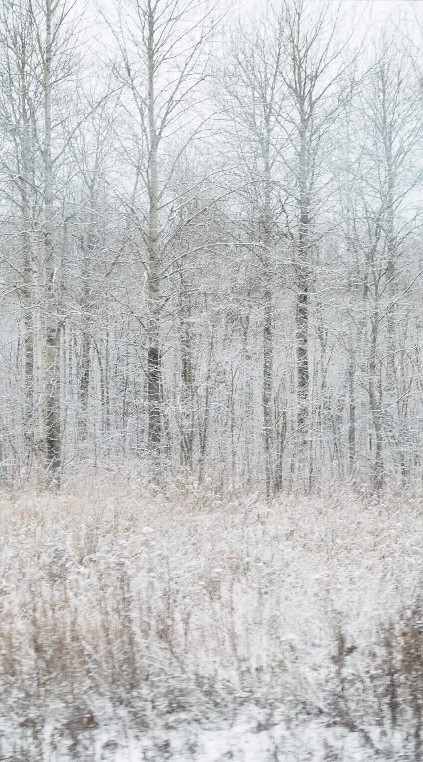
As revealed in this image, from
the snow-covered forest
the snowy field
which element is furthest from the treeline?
the snowy field

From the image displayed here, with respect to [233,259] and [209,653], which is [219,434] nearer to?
[233,259]

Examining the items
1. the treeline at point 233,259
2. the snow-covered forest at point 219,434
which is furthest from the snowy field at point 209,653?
the treeline at point 233,259

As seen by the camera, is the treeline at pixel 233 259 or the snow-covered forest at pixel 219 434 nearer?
the snow-covered forest at pixel 219 434

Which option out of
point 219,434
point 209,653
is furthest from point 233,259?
point 209,653

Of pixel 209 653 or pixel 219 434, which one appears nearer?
pixel 209 653

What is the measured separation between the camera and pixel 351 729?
3.41 metres

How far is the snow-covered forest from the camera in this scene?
3725 mm

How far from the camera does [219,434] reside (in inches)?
616

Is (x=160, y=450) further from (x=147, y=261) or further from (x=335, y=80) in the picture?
(x=335, y=80)

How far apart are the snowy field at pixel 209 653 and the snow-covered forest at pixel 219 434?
0.02 meters

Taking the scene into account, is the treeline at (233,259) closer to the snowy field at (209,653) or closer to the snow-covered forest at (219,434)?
the snow-covered forest at (219,434)

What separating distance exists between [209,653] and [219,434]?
11.6 meters

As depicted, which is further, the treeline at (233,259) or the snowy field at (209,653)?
the treeline at (233,259)

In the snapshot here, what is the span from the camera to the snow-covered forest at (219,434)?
12.2 ft
